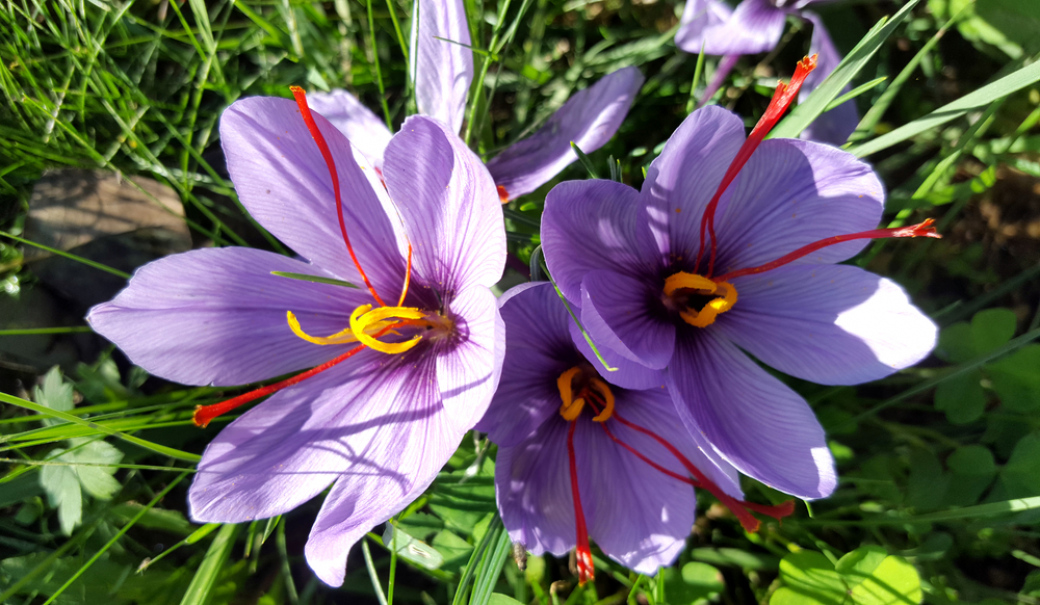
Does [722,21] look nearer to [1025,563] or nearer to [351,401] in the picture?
[351,401]

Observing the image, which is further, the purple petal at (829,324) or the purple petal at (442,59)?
the purple petal at (442,59)

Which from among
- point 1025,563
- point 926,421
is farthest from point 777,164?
point 1025,563

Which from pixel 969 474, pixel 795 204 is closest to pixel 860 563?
pixel 969 474

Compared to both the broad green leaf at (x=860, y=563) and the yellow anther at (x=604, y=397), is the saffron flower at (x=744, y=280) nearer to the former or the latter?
the yellow anther at (x=604, y=397)

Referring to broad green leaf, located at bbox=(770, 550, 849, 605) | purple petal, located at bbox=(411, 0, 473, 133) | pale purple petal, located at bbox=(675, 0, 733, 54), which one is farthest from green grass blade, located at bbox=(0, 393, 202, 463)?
pale purple petal, located at bbox=(675, 0, 733, 54)

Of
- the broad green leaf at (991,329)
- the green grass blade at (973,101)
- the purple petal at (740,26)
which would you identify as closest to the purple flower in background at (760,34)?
the purple petal at (740,26)

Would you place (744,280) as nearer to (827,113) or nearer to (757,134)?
(757,134)
